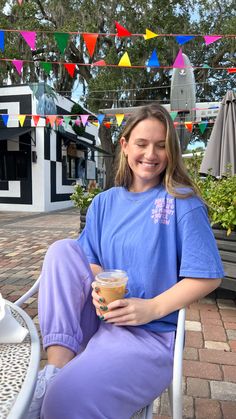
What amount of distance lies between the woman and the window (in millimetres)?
11620

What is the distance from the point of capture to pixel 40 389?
0.96m

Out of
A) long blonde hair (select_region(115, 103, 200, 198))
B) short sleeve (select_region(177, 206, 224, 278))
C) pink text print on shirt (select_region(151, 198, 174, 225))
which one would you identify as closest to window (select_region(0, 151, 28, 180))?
long blonde hair (select_region(115, 103, 200, 198))

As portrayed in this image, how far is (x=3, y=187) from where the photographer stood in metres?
13.0

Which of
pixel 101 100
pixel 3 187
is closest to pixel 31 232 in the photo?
pixel 3 187

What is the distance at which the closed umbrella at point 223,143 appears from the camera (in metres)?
4.56

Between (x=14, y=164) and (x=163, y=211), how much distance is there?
39.7 ft

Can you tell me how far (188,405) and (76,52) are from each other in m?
14.2

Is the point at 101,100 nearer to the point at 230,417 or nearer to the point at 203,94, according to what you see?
the point at 203,94

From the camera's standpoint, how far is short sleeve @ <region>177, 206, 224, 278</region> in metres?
1.34

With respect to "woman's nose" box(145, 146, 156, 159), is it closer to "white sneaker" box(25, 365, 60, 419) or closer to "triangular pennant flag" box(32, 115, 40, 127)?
"white sneaker" box(25, 365, 60, 419)

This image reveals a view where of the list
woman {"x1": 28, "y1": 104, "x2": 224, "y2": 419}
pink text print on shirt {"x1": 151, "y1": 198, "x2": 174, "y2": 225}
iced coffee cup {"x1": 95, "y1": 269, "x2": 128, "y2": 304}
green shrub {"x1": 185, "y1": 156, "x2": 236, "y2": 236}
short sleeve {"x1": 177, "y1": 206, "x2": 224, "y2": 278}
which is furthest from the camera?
green shrub {"x1": 185, "y1": 156, "x2": 236, "y2": 236}

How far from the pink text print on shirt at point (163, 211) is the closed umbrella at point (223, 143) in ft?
10.6

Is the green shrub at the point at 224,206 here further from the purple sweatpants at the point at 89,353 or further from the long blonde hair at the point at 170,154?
the purple sweatpants at the point at 89,353

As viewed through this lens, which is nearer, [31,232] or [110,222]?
[110,222]
